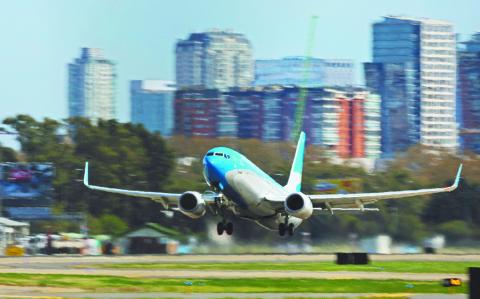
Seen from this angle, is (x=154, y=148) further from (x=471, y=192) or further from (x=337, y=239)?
(x=337, y=239)

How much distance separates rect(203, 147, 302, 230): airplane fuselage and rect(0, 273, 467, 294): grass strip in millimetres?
11876

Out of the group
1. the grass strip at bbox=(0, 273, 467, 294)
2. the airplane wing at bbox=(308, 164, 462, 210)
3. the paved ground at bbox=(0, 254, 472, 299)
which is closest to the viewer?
the paved ground at bbox=(0, 254, 472, 299)

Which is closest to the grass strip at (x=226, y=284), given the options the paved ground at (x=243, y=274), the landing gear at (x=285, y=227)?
the paved ground at (x=243, y=274)

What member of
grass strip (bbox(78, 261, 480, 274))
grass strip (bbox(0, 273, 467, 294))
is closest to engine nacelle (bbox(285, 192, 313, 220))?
grass strip (bbox(78, 261, 480, 274))

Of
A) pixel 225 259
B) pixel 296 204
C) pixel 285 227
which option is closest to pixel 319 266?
pixel 296 204

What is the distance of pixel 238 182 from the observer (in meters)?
68.5

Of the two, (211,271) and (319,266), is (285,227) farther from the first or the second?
(211,271)

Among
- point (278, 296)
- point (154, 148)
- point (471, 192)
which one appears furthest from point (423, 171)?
point (278, 296)

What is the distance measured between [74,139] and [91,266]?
75.2 m

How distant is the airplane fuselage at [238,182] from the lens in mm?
68375

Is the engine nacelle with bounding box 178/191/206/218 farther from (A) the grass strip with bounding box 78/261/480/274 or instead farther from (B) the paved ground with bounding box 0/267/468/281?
(B) the paved ground with bounding box 0/267/468/281

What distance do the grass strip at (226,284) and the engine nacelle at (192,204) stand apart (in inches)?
542

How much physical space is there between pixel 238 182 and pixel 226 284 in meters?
15.1

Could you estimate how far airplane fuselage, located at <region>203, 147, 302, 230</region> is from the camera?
68.4 m
